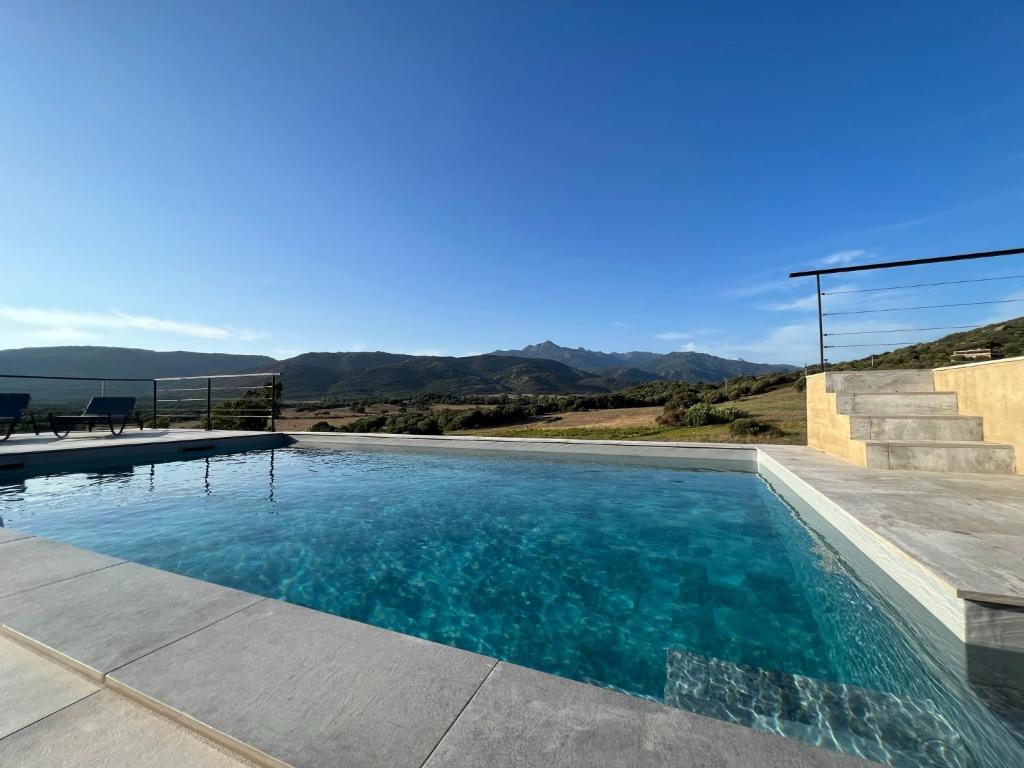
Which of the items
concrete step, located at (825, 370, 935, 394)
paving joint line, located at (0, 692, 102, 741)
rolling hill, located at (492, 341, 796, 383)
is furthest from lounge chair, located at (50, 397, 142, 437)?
rolling hill, located at (492, 341, 796, 383)

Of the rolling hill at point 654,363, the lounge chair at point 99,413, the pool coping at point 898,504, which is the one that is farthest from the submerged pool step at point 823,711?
the rolling hill at point 654,363

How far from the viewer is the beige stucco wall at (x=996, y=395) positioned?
401 centimetres

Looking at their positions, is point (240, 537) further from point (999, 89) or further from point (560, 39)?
point (999, 89)

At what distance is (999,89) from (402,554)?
10.7 meters

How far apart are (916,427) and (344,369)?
186 feet

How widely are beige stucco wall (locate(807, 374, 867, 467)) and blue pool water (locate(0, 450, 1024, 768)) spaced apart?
1.10m

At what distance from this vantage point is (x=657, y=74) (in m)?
8.28

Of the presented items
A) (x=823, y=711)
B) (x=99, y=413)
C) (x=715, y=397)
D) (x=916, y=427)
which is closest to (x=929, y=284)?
(x=916, y=427)

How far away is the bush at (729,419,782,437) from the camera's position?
854 centimetres

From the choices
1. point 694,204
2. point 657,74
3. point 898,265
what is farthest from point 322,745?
point 694,204

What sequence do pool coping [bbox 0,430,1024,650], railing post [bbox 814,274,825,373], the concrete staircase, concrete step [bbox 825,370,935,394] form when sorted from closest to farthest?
pool coping [bbox 0,430,1024,650], the concrete staircase, concrete step [bbox 825,370,935,394], railing post [bbox 814,274,825,373]

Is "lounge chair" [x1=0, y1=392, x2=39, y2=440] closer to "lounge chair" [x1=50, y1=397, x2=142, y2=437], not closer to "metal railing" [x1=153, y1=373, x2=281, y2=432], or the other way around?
"lounge chair" [x1=50, y1=397, x2=142, y2=437]

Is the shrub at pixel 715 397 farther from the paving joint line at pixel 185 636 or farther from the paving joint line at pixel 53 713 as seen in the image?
the paving joint line at pixel 53 713

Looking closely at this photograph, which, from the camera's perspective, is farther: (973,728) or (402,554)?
(402,554)
